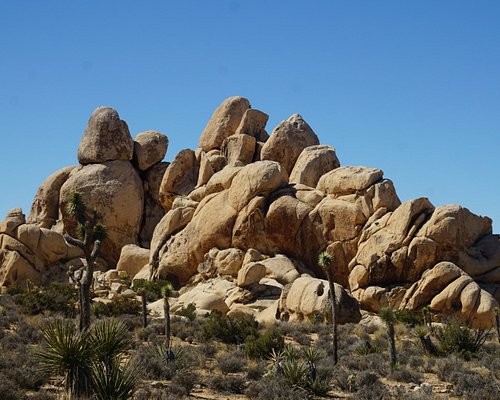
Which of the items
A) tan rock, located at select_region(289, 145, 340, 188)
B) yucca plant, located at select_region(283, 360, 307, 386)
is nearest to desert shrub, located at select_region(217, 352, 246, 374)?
yucca plant, located at select_region(283, 360, 307, 386)

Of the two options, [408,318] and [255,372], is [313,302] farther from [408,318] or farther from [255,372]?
[255,372]

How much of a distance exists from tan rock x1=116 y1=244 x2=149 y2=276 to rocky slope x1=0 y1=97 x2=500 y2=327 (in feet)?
0.38

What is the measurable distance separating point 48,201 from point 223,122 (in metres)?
18.4

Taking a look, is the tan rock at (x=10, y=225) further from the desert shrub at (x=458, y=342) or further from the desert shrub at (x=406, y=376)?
the desert shrub at (x=406, y=376)

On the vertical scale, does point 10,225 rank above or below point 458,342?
above

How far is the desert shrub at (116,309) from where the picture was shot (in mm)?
32688

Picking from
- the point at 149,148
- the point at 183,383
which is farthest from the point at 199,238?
the point at 183,383

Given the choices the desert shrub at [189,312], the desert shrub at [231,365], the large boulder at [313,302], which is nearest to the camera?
the desert shrub at [231,365]

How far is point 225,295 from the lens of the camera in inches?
1542

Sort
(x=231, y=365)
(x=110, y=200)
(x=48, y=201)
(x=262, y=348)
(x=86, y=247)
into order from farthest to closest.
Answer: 1. (x=48, y=201)
2. (x=110, y=200)
3. (x=262, y=348)
4. (x=86, y=247)
5. (x=231, y=365)

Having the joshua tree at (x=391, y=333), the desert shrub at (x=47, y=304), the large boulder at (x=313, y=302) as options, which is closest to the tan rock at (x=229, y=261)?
the large boulder at (x=313, y=302)

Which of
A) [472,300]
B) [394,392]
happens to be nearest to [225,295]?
[472,300]

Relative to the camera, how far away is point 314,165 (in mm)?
47750

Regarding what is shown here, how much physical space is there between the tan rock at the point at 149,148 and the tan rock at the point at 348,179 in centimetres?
2260
